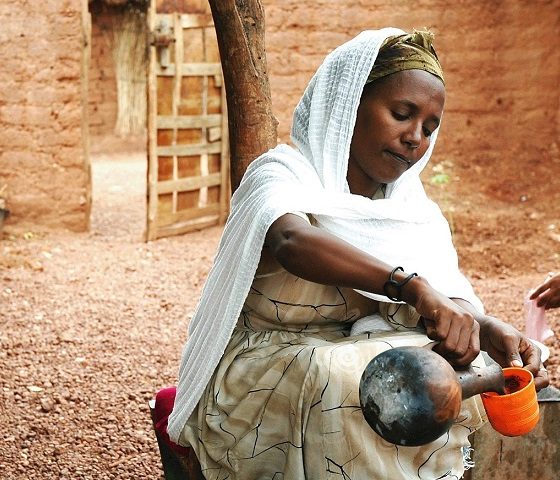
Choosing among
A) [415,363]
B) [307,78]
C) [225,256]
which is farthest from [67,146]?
[415,363]

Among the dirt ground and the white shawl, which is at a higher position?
the white shawl

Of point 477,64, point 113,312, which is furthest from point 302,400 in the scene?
point 477,64

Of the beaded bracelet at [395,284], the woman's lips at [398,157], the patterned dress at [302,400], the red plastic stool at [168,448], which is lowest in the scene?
the red plastic stool at [168,448]

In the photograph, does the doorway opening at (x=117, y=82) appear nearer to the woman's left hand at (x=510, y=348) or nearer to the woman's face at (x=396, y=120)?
the woman's face at (x=396, y=120)

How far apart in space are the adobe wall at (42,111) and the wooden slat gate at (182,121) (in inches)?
26.3

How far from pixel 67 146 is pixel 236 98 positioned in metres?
5.05

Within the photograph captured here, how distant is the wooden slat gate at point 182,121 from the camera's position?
7.88 metres

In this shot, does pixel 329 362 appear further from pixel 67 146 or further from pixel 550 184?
pixel 550 184

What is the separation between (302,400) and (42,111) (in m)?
6.25

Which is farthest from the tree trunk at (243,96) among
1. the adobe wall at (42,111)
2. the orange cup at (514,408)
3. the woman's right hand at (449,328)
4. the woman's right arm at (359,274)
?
the adobe wall at (42,111)

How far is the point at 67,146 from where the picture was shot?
7770 mm

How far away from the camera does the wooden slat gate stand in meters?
7.88

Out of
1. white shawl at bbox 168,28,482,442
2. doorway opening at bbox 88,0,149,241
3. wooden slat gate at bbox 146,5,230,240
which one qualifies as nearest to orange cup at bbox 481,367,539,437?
white shawl at bbox 168,28,482,442

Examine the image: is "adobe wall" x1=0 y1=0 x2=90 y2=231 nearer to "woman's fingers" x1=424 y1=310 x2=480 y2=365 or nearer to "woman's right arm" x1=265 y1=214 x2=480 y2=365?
"woman's right arm" x1=265 y1=214 x2=480 y2=365
